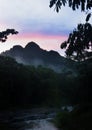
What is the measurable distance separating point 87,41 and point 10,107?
75861 millimetres

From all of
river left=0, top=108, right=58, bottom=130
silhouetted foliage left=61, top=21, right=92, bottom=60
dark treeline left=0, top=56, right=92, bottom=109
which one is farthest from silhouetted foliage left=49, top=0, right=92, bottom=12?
dark treeline left=0, top=56, right=92, bottom=109

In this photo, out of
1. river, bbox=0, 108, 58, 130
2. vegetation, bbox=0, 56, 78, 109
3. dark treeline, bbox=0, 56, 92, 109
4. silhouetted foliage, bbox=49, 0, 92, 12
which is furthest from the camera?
vegetation, bbox=0, 56, 78, 109

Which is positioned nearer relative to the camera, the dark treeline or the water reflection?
the water reflection

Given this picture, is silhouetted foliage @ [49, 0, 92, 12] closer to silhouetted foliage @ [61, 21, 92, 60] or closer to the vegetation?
silhouetted foliage @ [61, 21, 92, 60]

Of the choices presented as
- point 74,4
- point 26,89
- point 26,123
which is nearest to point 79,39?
point 74,4

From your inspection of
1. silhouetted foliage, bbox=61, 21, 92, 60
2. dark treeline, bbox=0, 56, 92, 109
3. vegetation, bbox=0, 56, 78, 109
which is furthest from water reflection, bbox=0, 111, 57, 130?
vegetation, bbox=0, 56, 78, 109

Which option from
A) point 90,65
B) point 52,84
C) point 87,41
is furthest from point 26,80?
point 87,41

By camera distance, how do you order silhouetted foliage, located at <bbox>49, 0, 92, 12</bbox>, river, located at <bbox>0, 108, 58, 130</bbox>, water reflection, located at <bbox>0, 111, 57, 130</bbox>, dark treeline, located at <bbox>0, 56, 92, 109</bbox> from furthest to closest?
1. dark treeline, located at <bbox>0, 56, 92, 109</bbox>
2. river, located at <bbox>0, 108, 58, 130</bbox>
3. water reflection, located at <bbox>0, 111, 57, 130</bbox>
4. silhouetted foliage, located at <bbox>49, 0, 92, 12</bbox>

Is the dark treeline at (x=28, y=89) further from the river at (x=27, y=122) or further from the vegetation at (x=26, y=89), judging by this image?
the river at (x=27, y=122)

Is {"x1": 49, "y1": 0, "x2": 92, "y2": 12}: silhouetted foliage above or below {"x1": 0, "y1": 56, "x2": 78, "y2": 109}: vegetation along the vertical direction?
below

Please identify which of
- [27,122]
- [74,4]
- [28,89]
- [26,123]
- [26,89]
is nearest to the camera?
[74,4]

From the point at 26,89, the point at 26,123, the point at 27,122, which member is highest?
the point at 26,89

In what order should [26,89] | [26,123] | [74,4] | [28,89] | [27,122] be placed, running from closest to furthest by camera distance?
1. [74,4]
2. [26,123]
3. [27,122]
4. [26,89]
5. [28,89]

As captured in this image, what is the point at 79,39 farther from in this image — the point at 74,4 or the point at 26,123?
the point at 26,123
